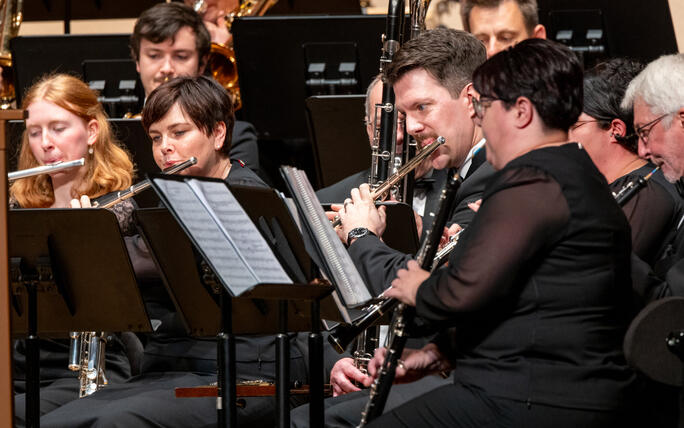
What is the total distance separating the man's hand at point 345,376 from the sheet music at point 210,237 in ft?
2.08

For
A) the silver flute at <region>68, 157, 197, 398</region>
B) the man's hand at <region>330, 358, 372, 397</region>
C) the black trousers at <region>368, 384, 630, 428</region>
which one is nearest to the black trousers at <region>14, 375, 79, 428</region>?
the silver flute at <region>68, 157, 197, 398</region>

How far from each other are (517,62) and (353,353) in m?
1.13

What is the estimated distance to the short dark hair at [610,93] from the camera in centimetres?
265

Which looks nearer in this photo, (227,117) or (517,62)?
(517,62)

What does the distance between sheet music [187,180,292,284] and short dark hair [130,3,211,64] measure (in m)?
2.14

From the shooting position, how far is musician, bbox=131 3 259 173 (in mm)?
4027

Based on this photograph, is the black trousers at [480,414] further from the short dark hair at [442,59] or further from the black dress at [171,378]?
the short dark hair at [442,59]

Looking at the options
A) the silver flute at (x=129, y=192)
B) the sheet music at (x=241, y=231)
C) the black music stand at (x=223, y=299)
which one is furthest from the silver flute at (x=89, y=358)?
the sheet music at (x=241, y=231)

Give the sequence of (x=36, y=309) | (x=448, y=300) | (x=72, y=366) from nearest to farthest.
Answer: (x=448, y=300)
(x=36, y=309)
(x=72, y=366)

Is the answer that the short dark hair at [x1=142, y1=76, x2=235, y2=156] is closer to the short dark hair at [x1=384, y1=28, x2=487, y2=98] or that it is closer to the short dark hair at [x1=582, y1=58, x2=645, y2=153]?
the short dark hair at [x1=384, y1=28, x2=487, y2=98]

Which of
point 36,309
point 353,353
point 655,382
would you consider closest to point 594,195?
point 655,382

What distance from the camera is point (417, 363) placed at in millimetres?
2033

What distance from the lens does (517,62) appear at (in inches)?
73.9

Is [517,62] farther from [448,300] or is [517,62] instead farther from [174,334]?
[174,334]
